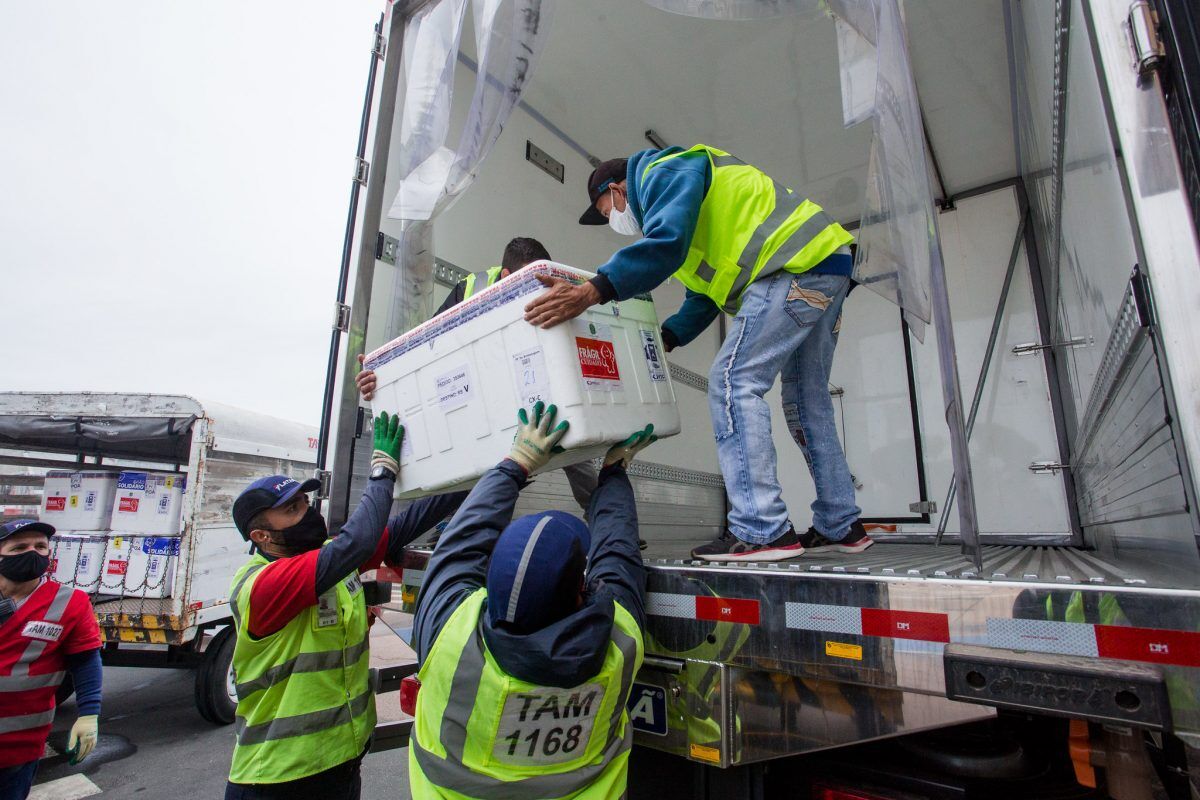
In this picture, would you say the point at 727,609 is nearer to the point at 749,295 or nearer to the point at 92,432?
the point at 749,295

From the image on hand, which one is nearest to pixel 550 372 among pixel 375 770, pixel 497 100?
pixel 497 100

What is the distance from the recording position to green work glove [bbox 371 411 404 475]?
83.0 inches

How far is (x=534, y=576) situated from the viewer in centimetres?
124

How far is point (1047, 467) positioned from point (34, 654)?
16.9ft

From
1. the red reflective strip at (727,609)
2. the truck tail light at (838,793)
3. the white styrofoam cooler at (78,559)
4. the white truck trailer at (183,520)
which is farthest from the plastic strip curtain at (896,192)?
the white styrofoam cooler at (78,559)

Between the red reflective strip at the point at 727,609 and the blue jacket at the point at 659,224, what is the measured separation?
2.80 ft

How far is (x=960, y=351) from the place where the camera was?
396 cm

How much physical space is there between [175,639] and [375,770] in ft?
5.86

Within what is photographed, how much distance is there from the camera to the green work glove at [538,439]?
1693 mm

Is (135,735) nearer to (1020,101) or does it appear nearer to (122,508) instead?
(122,508)

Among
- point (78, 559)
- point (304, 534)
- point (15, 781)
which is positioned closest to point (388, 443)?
point (304, 534)

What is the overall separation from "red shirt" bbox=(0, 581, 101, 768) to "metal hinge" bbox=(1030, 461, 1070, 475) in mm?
4957

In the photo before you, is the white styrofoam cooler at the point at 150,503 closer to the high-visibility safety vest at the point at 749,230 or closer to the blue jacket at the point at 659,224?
the blue jacket at the point at 659,224

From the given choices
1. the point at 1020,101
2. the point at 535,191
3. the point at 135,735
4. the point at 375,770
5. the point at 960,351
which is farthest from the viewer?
the point at 135,735
